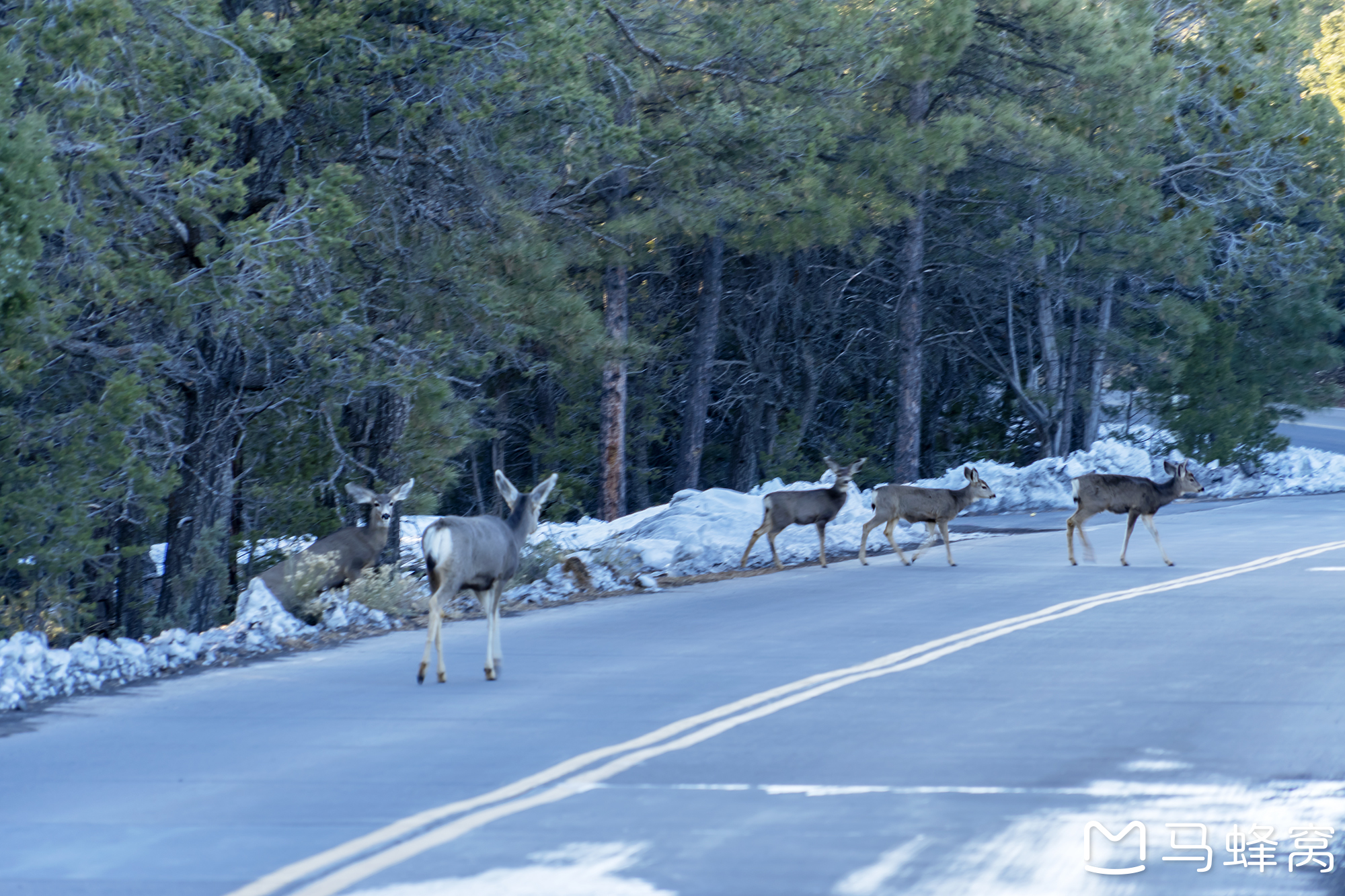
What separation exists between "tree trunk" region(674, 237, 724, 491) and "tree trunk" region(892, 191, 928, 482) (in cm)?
379

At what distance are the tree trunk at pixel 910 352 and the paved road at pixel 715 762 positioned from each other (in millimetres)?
17426

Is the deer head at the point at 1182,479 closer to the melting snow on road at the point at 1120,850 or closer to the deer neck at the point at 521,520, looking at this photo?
the deer neck at the point at 521,520

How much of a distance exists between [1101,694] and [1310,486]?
2679 centimetres

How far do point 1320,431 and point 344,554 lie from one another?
39533 millimetres

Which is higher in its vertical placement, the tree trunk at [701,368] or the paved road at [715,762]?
the tree trunk at [701,368]

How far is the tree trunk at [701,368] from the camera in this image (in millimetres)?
32250

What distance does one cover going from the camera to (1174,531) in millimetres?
24688

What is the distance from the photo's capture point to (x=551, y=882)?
6.39m

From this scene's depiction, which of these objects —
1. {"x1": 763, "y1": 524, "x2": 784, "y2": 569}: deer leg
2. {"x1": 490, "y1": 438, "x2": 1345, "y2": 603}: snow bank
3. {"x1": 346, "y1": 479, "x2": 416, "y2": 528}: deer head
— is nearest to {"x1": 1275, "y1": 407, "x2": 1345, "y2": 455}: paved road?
{"x1": 490, "y1": 438, "x2": 1345, "y2": 603}: snow bank

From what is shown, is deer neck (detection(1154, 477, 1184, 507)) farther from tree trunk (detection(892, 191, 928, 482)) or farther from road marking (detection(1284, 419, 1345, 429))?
road marking (detection(1284, 419, 1345, 429))

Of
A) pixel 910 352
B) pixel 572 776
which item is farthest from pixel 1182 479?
pixel 572 776

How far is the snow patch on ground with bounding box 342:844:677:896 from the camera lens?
626cm

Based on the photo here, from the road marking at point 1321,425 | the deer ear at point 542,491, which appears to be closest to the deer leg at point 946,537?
the deer ear at point 542,491

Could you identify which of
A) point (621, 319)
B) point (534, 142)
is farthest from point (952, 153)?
point (534, 142)
